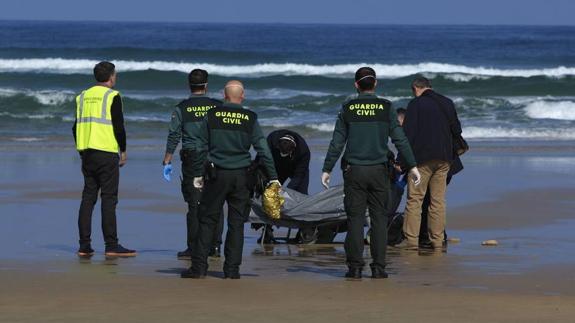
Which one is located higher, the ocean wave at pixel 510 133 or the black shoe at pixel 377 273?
the ocean wave at pixel 510 133

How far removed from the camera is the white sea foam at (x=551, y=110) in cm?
2917

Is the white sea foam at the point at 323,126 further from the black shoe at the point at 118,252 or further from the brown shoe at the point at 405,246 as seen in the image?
the black shoe at the point at 118,252

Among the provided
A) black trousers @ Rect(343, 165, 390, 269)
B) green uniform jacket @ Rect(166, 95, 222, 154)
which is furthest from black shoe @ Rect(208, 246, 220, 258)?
black trousers @ Rect(343, 165, 390, 269)

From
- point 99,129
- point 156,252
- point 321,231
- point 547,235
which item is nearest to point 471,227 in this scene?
point 547,235

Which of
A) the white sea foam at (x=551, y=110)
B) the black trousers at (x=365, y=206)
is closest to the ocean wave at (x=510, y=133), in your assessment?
the white sea foam at (x=551, y=110)

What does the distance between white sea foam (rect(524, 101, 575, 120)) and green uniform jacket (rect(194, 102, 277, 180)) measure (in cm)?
2147

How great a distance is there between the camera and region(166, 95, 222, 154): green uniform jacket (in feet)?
29.4

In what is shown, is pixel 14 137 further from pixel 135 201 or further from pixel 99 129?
pixel 99 129

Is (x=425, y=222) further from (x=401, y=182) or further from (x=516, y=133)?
(x=516, y=133)

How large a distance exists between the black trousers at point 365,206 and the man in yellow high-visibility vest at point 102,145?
1784 mm

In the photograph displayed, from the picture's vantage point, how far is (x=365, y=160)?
8250 millimetres

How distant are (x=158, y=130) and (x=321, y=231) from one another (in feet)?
46.7

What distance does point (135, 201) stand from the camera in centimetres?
1280

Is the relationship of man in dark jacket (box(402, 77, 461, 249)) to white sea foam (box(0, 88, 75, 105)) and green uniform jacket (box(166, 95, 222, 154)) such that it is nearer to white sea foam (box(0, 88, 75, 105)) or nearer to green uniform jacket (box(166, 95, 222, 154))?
green uniform jacket (box(166, 95, 222, 154))
